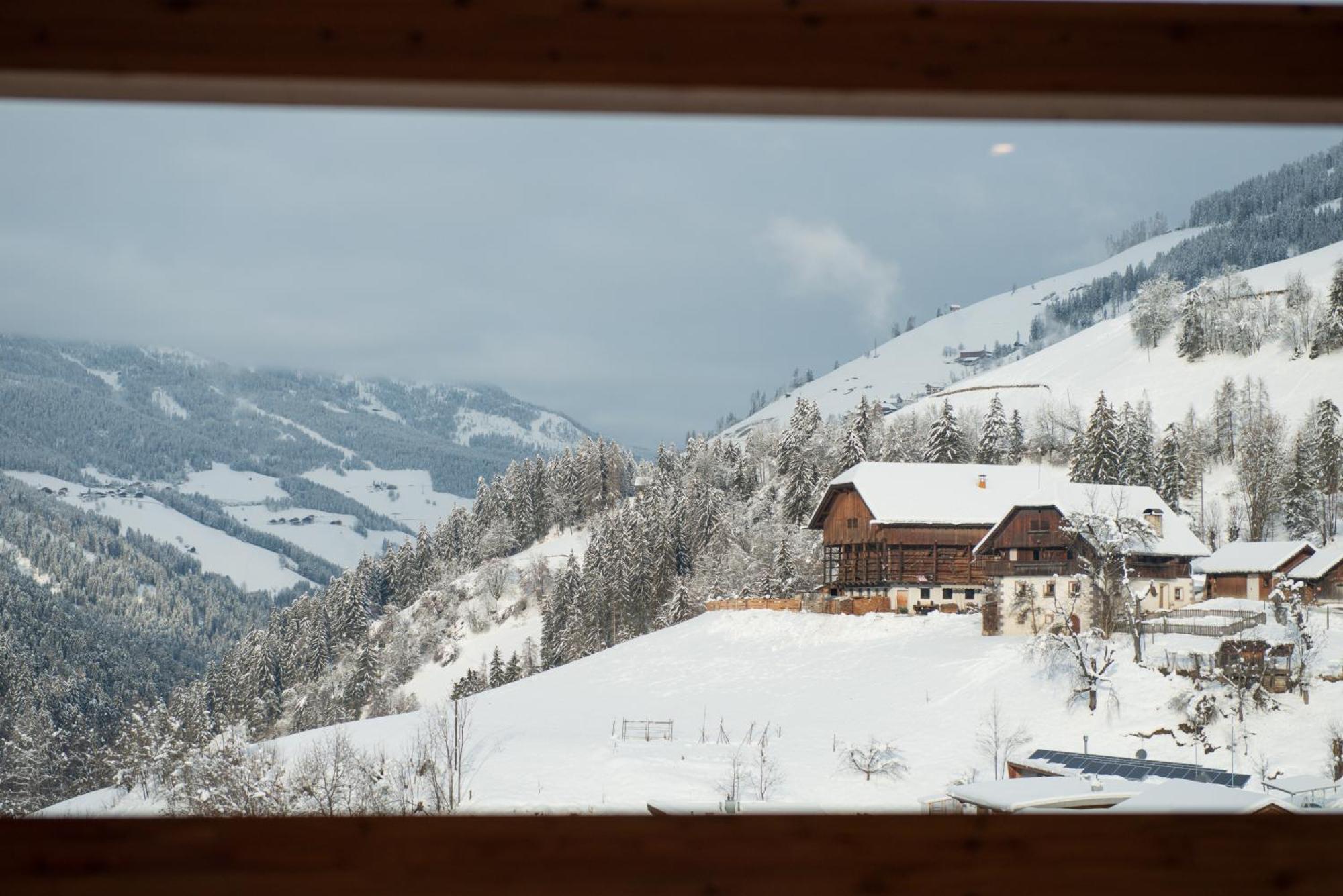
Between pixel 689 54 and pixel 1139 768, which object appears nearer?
pixel 689 54

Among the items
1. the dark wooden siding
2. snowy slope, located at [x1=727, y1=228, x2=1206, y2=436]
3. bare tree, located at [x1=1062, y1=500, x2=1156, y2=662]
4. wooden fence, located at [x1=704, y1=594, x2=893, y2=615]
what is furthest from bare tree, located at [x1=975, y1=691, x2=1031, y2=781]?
snowy slope, located at [x1=727, y1=228, x2=1206, y2=436]

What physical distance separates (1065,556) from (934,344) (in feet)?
227

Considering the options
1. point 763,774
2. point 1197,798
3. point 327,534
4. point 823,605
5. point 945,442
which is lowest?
point 763,774

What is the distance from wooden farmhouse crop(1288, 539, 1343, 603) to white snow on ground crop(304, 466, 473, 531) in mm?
44410

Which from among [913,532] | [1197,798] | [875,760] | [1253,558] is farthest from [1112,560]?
[1197,798]

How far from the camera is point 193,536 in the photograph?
51.1m

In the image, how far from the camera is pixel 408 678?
59.8 metres

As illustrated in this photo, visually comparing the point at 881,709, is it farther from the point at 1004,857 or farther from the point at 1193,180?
the point at 1004,857

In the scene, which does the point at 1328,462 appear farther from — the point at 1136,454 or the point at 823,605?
the point at 823,605

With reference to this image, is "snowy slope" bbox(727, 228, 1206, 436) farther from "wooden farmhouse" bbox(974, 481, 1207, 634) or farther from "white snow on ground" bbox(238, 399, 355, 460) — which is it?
"wooden farmhouse" bbox(974, 481, 1207, 634)

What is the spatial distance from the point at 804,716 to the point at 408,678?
113ft

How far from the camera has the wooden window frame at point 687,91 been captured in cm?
189

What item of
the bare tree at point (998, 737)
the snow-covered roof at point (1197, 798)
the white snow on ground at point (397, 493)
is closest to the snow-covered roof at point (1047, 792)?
the snow-covered roof at point (1197, 798)

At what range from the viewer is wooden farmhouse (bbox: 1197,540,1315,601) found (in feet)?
135
